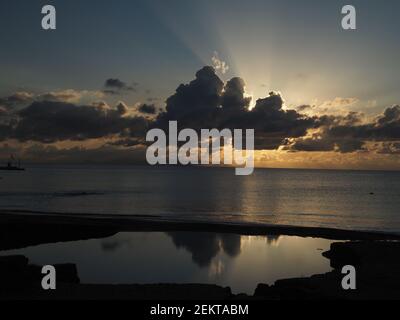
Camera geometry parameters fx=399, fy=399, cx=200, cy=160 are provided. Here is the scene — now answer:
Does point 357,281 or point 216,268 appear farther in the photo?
point 216,268

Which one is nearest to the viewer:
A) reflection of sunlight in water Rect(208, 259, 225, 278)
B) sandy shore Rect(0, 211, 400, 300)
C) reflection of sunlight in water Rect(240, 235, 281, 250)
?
sandy shore Rect(0, 211, 400, 300)

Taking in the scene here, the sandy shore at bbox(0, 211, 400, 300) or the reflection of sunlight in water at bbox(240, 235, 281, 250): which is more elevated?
the sandy shore at bbox(0, 211, 400, 300)

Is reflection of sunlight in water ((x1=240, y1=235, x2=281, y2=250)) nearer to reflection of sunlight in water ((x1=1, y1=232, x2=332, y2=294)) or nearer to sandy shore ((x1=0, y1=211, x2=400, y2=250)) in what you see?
reflection of sunlight in water ((x1=1, y1=232, x2=332, y2=294))

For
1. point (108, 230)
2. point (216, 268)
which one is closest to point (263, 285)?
point (216, 268)

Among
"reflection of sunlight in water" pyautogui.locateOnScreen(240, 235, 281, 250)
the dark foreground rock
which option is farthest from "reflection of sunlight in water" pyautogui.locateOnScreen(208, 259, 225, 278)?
the dark foreground rock

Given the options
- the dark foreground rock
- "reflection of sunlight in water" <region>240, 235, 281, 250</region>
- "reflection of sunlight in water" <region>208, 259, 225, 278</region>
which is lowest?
"reflection of sunlight in water" <region>208, 259, 225, 278</region>

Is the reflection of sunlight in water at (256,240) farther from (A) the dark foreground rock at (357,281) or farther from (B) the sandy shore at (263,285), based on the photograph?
(A) the dark foreground rock at (357,281)

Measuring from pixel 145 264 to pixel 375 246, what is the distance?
22.0 m

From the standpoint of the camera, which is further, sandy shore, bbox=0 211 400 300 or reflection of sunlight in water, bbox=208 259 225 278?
reflection of sunlight in water, bbox=208 259 225 278

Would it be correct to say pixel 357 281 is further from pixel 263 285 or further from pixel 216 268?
pixel 216 268

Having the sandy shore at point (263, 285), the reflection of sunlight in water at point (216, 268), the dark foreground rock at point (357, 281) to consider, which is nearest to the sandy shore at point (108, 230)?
the sandy shore at point (263, 285)

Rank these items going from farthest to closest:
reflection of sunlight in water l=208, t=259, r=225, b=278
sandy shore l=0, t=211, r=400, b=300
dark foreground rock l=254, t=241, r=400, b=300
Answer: reflection of sunlight in water l=208, t=259, r=225, b=278, dark foreground rock l=254, t=241, r=400, b=300, sandy shore l=0, t=211, r=400, b=300
